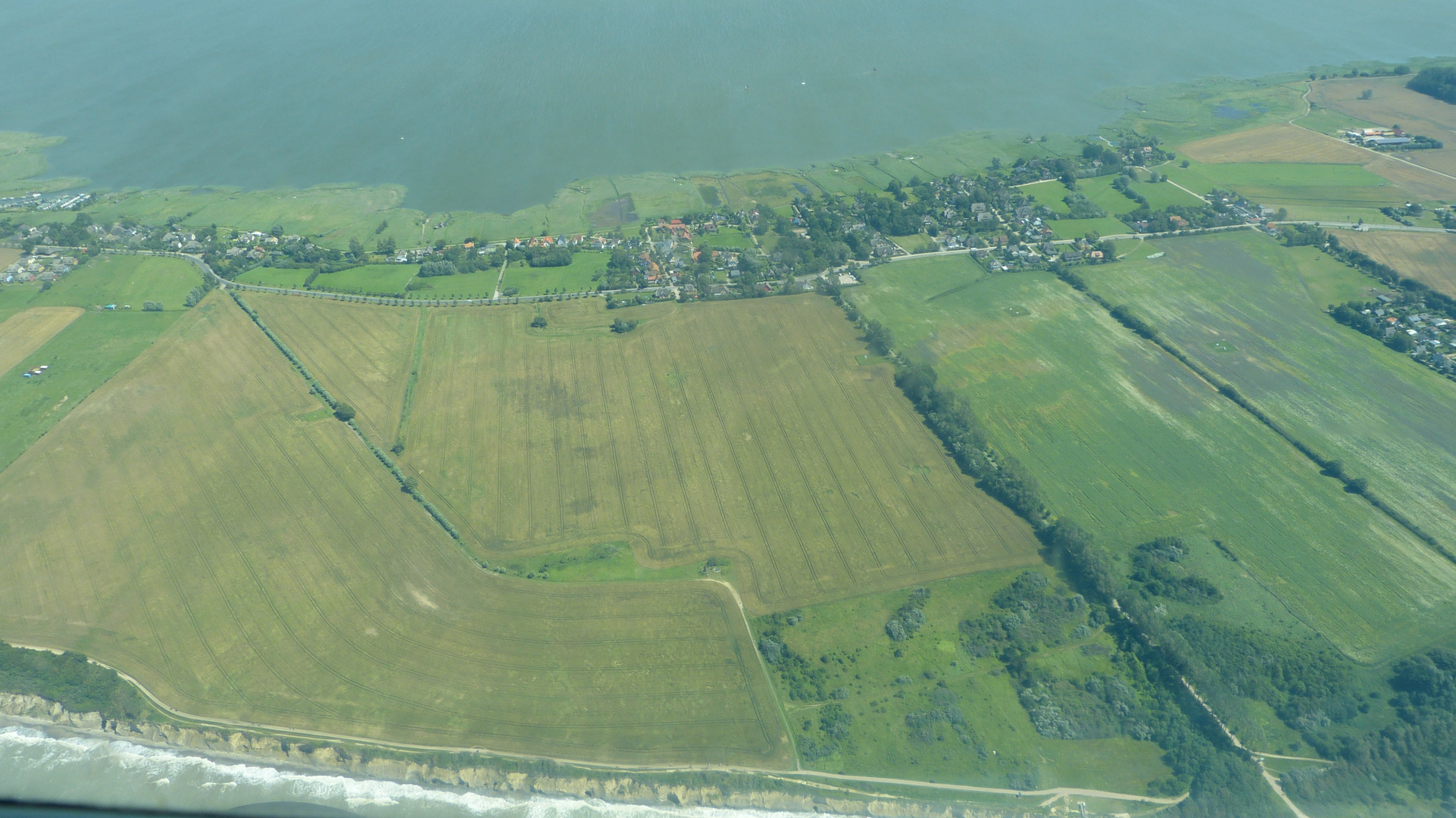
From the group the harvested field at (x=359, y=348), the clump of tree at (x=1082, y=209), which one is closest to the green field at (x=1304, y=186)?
the clump of tree at (x=1082, y=209)

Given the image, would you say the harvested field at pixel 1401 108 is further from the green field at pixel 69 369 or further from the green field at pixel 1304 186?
the green field at pixel 69 369

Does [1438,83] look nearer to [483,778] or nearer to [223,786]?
[483,778]

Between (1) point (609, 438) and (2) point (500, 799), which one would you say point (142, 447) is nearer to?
(1) point (609, 438)

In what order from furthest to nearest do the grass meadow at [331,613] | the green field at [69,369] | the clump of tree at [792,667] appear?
the green field at [69,369] → the clump of tree at [792,667] → the grass meadow at [331,613]

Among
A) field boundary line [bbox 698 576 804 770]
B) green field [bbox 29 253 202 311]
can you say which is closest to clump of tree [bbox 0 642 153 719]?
field boundary line [bbox 698 576 804 770]

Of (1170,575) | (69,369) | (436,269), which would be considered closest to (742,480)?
(1170,575)

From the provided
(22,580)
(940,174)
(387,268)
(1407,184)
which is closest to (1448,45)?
(1407,184)
